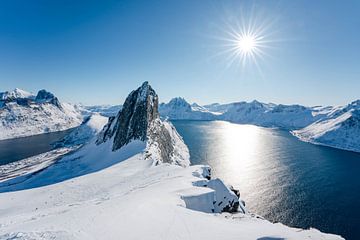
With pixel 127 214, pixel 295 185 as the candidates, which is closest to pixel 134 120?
pixel 127 214

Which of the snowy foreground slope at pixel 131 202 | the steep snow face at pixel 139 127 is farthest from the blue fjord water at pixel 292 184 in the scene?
the steep snow face at pixel 139 127

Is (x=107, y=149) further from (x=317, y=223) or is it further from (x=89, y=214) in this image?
(x=317, y=223)

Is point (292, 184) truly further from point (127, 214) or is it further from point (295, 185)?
point (127, 214)

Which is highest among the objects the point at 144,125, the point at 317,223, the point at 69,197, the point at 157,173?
the point at 144,125

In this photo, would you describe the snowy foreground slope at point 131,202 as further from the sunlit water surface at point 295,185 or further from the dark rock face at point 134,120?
the sunlit water surface at point 295,185

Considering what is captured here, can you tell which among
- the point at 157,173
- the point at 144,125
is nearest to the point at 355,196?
the point at 157,173

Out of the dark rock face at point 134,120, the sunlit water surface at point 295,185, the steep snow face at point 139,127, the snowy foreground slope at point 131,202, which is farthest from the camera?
the dark rock face at point 134,120

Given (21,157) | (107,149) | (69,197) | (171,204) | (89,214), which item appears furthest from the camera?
(21,157)

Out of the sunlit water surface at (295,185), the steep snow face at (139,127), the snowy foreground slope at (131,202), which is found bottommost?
the sunlit water surface at (295,185)
